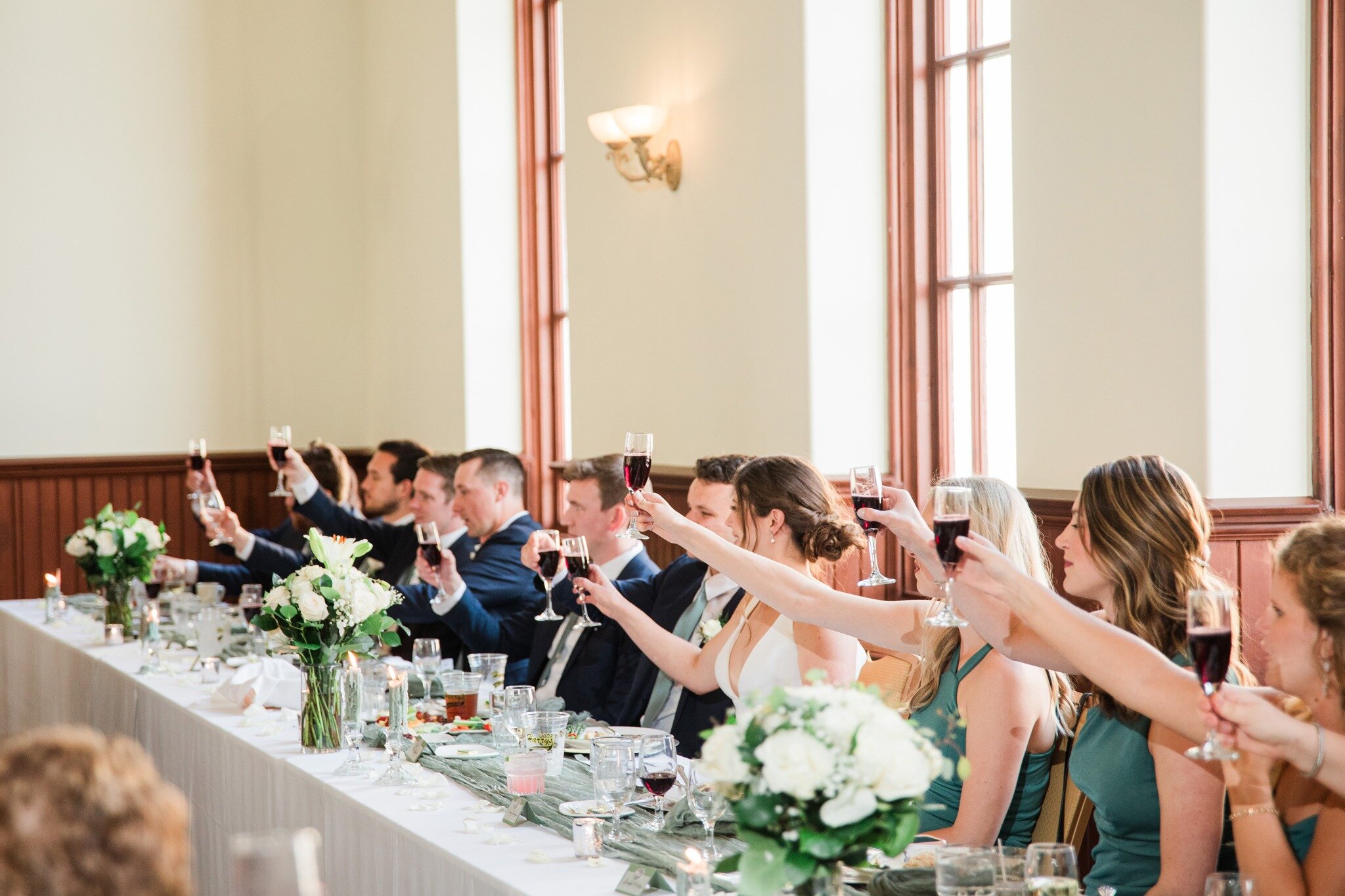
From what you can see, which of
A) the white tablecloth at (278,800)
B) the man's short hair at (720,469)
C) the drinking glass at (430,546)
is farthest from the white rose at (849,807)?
the drinking glass at (430,546)

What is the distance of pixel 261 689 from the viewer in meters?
3.59

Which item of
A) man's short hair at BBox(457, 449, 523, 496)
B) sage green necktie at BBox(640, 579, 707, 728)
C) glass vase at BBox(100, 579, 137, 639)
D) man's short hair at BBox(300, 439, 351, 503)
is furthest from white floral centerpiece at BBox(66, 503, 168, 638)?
sage green necktie at BBox(640, 579, 707, 728)

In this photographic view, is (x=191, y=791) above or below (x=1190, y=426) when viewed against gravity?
below

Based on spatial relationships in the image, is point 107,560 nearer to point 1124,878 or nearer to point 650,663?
point 650,663

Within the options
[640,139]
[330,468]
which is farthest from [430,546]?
[330,468]

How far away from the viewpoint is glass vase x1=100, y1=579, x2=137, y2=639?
16.6ft

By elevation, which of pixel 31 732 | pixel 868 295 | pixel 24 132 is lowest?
pixel 31 732

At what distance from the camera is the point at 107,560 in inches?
206

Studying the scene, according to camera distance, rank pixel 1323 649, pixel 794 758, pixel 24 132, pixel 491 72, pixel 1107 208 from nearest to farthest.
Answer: pixel 794 758 < pixel 1323 649 < pixel 1107 208 < pixel 491 72 < pixel 24 132

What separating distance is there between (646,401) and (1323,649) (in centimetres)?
396

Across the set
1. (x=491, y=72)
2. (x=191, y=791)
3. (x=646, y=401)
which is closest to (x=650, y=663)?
(x=191, y=791)

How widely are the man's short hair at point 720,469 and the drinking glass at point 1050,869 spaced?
218 centimetres

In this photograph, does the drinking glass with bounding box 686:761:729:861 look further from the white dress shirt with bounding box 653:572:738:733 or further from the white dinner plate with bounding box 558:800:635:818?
the white dress shirt with bounding box 653:572:738:733

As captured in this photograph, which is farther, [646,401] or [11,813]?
[646,401]
